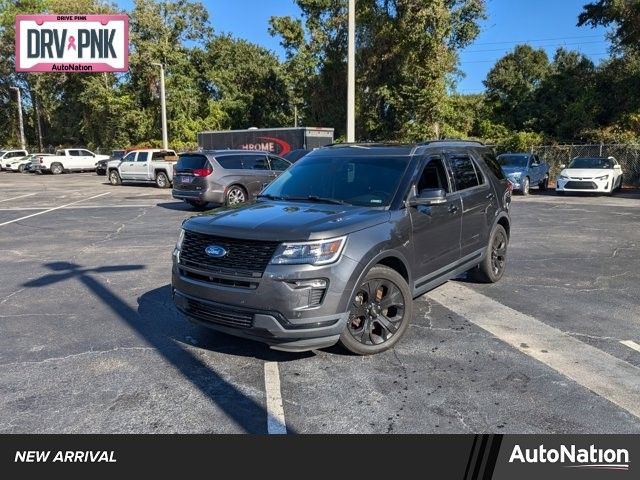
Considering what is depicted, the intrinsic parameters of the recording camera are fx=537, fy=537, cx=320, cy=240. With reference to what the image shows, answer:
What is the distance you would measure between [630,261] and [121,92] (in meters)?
45.3

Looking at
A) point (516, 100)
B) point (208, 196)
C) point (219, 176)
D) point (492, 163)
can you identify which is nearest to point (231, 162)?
point (219, 176)

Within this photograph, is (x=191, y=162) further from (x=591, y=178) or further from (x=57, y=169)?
(x=57, y=169)

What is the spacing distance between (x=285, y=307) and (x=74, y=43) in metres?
34.5

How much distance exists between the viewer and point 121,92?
45750mm

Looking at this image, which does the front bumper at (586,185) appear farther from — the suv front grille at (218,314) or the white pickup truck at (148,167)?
the suv front grille at (218,314)

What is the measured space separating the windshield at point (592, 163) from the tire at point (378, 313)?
18.7 meters

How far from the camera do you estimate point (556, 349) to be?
459cm

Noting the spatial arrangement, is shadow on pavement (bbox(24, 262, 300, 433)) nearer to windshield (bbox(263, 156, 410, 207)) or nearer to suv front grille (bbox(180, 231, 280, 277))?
suv front grille (bbox(180, 231, 280, 277))

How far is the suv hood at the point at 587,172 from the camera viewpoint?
19359mm

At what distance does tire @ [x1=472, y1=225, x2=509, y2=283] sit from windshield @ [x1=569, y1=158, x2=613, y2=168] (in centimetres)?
1577

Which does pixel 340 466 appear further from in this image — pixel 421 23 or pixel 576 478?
pixel 421 23

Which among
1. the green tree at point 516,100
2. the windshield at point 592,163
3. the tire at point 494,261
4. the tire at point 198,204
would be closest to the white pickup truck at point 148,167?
the tire at point 198,204

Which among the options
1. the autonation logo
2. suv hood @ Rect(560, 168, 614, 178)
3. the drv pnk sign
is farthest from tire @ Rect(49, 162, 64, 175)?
the autonation logo

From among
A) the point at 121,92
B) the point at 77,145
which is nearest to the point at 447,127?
the point at 121,92
